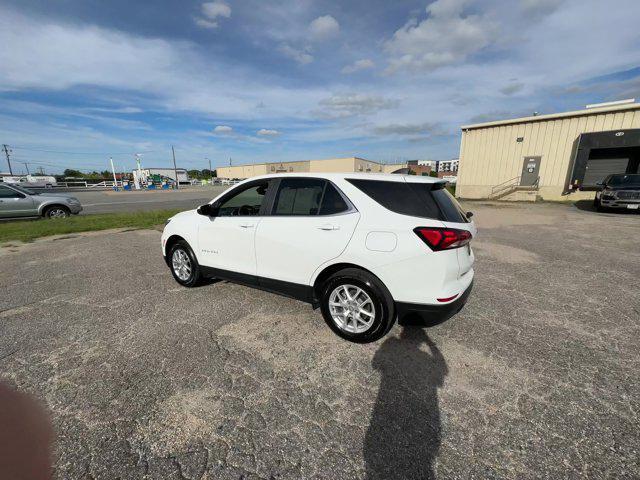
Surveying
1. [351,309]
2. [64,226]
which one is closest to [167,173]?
[64,226]

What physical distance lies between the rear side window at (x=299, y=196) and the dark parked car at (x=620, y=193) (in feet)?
48.3


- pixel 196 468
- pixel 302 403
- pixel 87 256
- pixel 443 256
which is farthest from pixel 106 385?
pixel 87 256

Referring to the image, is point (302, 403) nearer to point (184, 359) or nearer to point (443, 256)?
point (184, 359)

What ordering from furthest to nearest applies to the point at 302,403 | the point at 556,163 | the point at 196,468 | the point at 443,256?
1. the point at 556,163
2. the point at 443,256
3. the point at 302,403
4. the point at 196,468

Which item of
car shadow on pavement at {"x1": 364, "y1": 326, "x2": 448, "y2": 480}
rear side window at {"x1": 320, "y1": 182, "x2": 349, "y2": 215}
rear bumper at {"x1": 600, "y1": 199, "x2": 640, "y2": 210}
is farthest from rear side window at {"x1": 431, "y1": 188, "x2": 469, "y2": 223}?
rear bumper at {"x1": 600, "y1": 199, "x2": 640, "y2": 210}

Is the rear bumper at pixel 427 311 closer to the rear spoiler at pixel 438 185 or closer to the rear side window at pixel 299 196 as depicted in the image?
the rear spoiler at pixel 438 185

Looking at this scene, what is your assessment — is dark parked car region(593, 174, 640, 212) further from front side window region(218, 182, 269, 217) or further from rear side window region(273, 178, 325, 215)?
front side window region(218, 182, 269, 217)

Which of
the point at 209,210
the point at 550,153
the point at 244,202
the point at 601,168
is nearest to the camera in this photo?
the point at 209,210

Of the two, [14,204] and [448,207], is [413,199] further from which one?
[14,204]

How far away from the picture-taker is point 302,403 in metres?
2.26

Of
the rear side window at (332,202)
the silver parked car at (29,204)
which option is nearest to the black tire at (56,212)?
the silver parked car at (29,204)

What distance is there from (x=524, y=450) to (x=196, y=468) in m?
2.05

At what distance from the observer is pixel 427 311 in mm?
2719

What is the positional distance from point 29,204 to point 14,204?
39 centimetres
